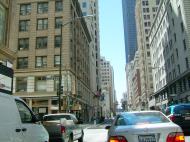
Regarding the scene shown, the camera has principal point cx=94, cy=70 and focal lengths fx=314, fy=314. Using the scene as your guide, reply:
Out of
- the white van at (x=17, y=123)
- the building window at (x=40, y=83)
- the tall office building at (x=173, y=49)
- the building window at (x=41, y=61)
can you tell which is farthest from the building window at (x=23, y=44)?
the white van at (x=17, y=123)

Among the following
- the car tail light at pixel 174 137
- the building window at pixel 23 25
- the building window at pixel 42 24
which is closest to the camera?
the car tail light at pixel 174 137

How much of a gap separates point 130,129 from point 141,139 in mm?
346

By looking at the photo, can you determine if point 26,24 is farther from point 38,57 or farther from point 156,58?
point 156,58

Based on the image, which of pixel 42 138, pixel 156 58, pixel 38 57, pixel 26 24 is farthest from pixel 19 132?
pixel 156 58

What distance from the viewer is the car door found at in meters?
7.29

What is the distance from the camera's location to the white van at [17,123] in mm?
6293

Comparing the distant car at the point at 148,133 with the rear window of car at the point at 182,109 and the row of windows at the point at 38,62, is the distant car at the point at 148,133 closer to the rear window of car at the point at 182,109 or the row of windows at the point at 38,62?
the rear window of car at the point at 182,109

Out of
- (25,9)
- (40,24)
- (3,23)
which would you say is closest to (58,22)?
(40,24)

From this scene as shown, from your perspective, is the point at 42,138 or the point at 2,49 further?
the point at 2,49

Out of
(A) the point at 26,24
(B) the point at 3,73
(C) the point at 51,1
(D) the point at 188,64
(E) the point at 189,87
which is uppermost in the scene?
(C) the point at 51,1

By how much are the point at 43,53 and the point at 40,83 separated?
5014 millimetres

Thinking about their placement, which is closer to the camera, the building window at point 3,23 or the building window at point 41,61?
the building window at point 3,23

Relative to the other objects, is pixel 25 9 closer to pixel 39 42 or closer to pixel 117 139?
pixel 39 42

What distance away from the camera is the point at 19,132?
6895 millimetres
